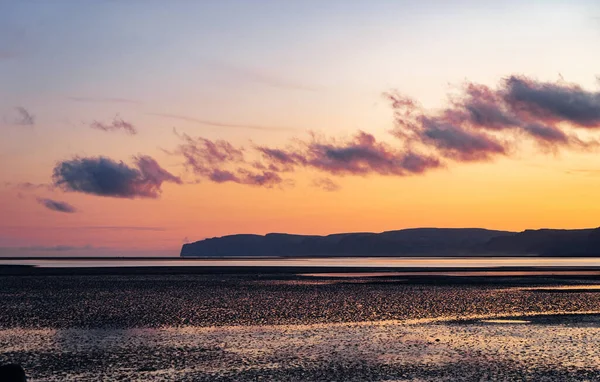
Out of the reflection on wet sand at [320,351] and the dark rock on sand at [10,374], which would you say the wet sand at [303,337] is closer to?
the reflection on wet sand at [320,351]

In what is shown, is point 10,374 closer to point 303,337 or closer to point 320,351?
point 320,351

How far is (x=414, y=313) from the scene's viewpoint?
37719 mm

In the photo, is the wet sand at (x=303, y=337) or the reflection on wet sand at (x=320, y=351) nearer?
the reflection on wet sand at (x=320, y=351)

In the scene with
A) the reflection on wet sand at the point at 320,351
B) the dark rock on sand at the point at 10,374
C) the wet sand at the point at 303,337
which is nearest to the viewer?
the dark rock on sand at the point at 10,374

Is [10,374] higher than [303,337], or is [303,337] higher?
[10,374]

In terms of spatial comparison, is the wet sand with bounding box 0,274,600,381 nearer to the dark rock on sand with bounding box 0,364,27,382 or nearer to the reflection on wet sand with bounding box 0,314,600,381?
the reflection on wet sand with bounding box 0,314,600,381

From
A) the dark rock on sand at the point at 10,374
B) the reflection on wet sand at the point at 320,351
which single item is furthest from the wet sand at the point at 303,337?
the dark rock on sand at the point at 10,374

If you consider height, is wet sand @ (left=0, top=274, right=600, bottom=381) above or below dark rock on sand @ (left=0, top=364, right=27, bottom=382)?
below

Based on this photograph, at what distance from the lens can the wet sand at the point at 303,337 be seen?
2041 centimetres

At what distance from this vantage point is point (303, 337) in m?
27.8

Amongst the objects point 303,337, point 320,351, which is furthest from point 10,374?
point 303,337

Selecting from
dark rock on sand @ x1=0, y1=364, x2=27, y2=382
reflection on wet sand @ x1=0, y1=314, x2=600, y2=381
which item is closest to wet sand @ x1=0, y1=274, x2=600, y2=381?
reflection on wet sand @ x1=0, y1=314, x2=600, y2=381

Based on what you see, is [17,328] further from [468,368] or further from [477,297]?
[477,297]

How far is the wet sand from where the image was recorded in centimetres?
2041
